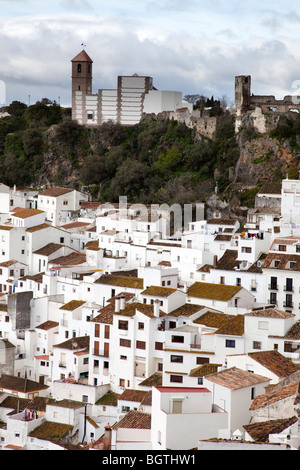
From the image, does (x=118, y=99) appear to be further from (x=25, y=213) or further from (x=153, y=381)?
(x=153, y=381)

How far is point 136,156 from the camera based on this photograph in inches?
2169

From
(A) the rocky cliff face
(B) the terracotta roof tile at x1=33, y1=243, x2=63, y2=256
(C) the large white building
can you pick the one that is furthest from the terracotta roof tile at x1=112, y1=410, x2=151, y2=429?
(C) the large white building

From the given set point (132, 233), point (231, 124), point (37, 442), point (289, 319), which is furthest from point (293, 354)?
point (231, 124)

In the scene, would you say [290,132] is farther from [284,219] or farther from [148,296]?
[148,296]

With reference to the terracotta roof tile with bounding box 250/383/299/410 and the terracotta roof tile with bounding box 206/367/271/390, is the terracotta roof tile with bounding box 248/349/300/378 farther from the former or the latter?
the terracotta roof tile with bounding box 250/383/299/410

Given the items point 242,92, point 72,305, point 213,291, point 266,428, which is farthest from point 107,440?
point 242,92

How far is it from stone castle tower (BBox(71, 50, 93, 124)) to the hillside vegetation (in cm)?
108

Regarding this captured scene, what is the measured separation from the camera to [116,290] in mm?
31844

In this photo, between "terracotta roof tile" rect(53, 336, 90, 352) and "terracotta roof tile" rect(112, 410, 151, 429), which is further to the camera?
"terracotta roof tile" rect(53, 336, 90, 352)

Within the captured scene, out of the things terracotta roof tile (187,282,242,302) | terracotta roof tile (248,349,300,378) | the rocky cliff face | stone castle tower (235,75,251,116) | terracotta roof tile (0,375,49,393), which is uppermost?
stone castle tower (235,75,251,116)

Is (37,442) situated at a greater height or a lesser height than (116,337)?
lesser

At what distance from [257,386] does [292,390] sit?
6.20ft

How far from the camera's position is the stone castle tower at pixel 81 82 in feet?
195

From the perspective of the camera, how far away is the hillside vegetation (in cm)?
4688
